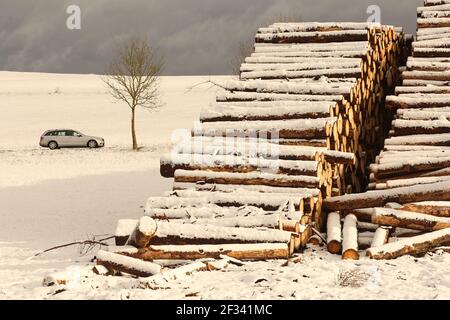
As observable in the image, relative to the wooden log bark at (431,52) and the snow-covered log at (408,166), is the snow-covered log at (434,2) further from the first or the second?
the snow-covered log at (408,166)

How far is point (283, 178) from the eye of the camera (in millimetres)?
9117

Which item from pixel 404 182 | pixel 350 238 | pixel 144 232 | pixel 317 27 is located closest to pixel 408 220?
pixel 350 238

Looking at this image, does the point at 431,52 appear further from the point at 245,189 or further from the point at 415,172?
the point at 245,189

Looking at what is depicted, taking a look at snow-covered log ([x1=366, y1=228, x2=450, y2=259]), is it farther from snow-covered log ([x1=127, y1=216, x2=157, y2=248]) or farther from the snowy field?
snow-covered log ([x1=127, y1=216, x2=157, y2=248])

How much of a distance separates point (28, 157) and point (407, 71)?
20667 mm

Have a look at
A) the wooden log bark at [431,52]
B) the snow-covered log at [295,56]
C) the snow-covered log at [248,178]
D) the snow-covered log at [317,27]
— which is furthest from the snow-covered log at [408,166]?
the wooden log bark at [431,52]

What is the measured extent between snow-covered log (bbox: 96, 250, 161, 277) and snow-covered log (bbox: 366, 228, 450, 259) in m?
2.89

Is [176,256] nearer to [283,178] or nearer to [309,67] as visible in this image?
[283,178]

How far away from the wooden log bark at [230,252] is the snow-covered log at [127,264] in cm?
39

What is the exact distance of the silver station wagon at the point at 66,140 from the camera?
3198 centimetres

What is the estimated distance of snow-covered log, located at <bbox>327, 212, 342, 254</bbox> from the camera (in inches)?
324

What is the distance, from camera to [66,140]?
32.2 meters

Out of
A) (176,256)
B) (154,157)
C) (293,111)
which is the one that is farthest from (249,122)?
(154,157)

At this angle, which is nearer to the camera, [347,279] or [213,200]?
[347,279]
